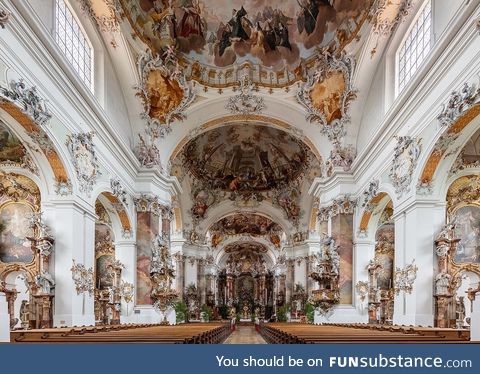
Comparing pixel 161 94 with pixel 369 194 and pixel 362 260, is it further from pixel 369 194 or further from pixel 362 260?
pixel 362 260

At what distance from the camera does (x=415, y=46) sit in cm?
1338

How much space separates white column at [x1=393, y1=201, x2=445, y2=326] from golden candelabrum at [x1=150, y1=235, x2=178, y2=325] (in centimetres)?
878

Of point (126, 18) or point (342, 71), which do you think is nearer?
point (126, 18)

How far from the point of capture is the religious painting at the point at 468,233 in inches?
582

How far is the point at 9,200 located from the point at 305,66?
10701 millimetres

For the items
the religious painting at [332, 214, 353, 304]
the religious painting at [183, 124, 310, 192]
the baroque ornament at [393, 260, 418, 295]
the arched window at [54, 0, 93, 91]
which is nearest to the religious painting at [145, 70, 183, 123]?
the arched window at [54, 0, 93, 91]

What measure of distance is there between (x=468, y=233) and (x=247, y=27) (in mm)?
9740

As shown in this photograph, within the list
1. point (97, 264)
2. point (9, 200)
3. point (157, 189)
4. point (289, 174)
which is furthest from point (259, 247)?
point (9, 200)

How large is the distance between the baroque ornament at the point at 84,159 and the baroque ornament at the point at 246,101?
7.39 m

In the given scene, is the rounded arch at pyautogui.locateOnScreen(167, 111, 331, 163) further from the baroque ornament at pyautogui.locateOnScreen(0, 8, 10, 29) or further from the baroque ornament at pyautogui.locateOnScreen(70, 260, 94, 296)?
the baroque ornament at pyautogui.locateOnScreen(0, 8, 10, 29)

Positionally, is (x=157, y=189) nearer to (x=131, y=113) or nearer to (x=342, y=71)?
(x=131, y=113)

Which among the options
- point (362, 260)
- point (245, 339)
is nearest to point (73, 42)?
point (362, 260)

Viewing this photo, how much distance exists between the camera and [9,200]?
15305mm

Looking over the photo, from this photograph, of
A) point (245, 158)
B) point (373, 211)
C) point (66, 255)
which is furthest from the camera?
point (245, 158)
